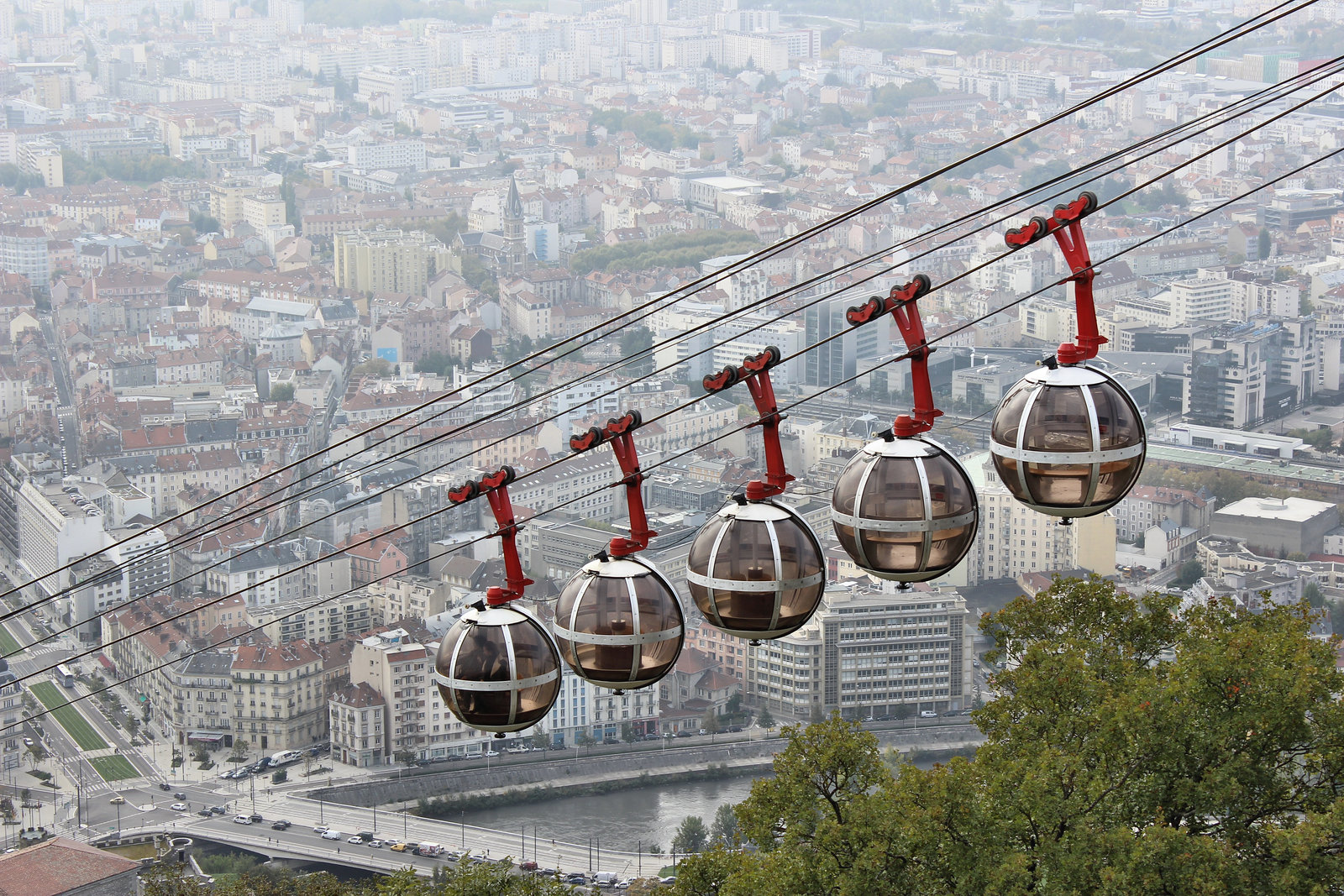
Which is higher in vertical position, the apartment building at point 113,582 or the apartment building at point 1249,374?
the apartment building at point 1249,374

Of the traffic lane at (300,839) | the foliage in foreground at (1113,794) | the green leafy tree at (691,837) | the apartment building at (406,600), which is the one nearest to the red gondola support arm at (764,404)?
the foliage in foreground at (1113,794)

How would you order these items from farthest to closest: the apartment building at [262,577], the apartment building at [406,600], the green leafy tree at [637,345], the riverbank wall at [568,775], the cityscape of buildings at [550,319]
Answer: the green leafy tree at [637,345] < the apartment building at [262,577] < the apartment building at [406,600] < the cityscape of buildings at [550,319] < the riverbank wall at [568,775]

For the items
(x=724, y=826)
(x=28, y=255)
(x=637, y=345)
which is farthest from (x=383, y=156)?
(x=724, y=826)

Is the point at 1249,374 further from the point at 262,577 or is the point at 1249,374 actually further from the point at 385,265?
the point at 385,265

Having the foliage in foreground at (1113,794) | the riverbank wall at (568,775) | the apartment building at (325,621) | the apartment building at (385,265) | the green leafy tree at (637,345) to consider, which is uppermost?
the foliage in foreground at (1113,794)

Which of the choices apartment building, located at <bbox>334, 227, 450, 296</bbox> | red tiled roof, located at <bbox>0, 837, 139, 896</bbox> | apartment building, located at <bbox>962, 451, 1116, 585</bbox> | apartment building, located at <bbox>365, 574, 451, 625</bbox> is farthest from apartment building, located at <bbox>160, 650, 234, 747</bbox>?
apartment building, located at <bbox>334, 227, 450, 296</bbox>

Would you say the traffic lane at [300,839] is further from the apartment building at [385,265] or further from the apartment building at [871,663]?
the apartment building at [385,265]

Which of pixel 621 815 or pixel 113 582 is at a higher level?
pixel 113 582

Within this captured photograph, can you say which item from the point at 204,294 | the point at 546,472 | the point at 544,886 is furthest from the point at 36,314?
the point at 544,886
